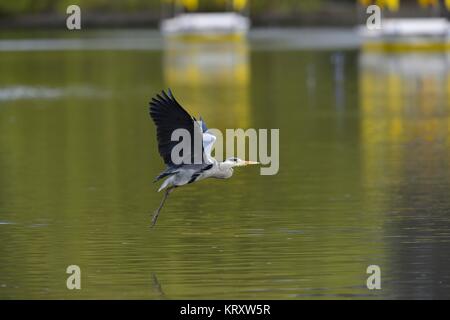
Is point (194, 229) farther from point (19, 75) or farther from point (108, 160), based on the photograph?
point (19, 75)

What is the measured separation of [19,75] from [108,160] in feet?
81.2

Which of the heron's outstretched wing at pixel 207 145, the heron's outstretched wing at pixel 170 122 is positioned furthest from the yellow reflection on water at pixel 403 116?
the heron's outstretched wing at pixel 170 122

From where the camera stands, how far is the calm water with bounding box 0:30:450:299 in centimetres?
1248

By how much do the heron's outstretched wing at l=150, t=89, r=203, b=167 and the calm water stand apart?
88 centimetres

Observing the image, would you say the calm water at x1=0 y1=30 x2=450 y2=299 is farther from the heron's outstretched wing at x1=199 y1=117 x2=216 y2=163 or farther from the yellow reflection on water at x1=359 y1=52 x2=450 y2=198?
the heron's outstretched wing at x1=199 y1=117 x2=216 y2=163

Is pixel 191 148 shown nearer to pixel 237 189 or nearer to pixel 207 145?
pixel 207 145

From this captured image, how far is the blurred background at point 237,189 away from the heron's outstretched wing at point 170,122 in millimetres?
873

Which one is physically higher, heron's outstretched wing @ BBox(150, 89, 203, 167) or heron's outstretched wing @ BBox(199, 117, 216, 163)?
heron's outstretched wing @ BBox(150, 89, 203, 167)

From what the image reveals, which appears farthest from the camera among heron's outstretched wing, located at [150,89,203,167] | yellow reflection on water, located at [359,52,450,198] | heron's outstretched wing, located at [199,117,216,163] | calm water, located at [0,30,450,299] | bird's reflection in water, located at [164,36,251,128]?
bird's reflection in water, located at [164,36,251,128]

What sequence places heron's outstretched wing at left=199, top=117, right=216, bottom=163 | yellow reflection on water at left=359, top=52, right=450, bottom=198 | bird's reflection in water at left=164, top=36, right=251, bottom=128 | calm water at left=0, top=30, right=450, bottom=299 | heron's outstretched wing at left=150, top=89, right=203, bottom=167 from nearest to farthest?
1. calm water at left=0, top=30, right=450, bottom=299
2. heron's outstretched wing at left=150, top=89, right=203, bottom=167
3. heron's outstretched wing at left=199, top=117, right=216, bottom=163
4. yellow reflection on water at left=359, top=52, right=450, bottom=198
5. bird's reflection in water at left=164, top=36, right=251, bottom=128

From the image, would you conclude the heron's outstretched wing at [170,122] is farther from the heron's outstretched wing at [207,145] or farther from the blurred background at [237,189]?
the blurred background at [237,189]

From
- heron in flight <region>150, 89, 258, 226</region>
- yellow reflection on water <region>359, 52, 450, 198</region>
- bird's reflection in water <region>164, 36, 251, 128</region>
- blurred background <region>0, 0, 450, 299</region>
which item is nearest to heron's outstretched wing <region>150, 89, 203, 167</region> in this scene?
heron in flight <region>150, 89, 258, 226</region>

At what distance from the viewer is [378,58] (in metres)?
53.5

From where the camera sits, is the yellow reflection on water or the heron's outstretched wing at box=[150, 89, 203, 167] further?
the yellow reflection on water
